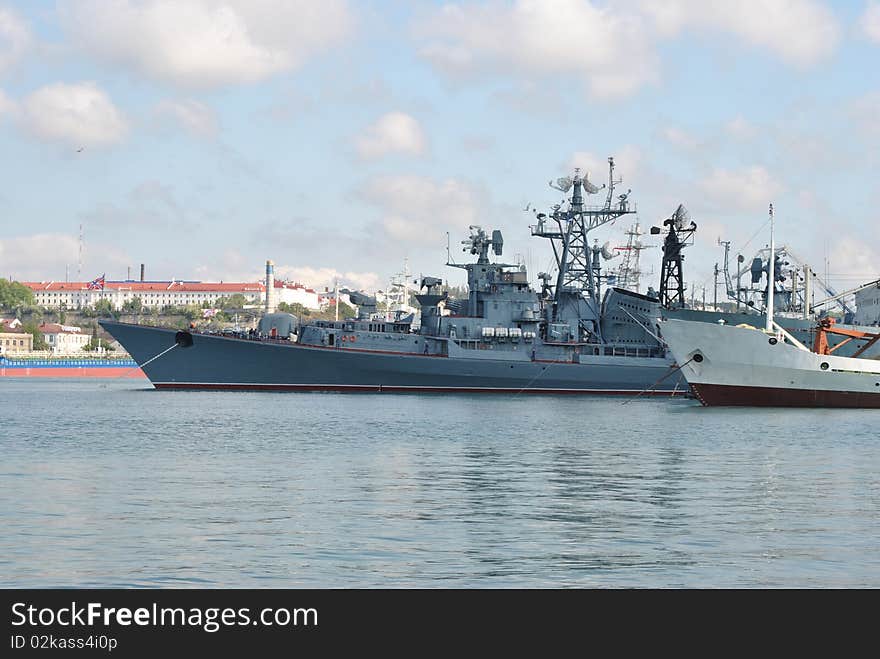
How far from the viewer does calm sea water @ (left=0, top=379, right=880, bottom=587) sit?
53.9 ft

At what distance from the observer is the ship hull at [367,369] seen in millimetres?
80250

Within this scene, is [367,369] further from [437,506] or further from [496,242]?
[437,506]

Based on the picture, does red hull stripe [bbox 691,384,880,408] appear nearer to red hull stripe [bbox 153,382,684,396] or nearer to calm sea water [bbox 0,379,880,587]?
calm sea water [bbox 0,379,880,587]

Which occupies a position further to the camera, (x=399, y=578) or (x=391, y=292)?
(x=391, y=292)

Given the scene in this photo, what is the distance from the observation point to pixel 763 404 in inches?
2400

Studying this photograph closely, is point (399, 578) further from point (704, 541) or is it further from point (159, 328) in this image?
point (159, 328)

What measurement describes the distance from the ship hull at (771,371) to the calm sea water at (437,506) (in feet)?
44.0

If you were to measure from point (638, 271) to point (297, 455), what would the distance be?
65.8 m

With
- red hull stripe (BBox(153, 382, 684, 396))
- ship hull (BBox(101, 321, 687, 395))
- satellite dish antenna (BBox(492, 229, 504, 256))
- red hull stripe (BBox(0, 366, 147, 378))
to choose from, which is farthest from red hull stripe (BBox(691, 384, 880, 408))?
red hull stripe (BBox(0, 366, 147, 378))

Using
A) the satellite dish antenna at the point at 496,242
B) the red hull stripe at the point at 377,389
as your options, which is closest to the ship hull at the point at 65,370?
the red hull stripe at the point at 377,389

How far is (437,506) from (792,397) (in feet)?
138
